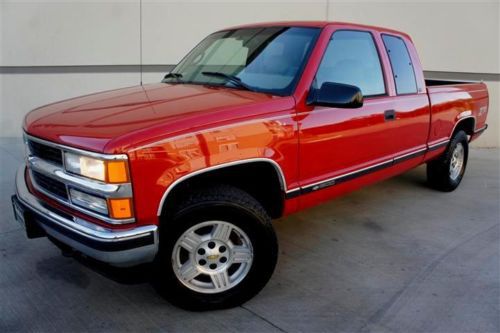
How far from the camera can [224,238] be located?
2891mm

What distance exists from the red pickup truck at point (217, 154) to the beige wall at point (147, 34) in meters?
4.04

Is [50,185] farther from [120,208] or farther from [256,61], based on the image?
[256,61]

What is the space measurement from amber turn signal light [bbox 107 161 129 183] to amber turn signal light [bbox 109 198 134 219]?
0.35 feet

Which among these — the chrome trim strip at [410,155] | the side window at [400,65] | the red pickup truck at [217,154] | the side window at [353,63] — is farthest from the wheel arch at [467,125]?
the side window at [353,63]

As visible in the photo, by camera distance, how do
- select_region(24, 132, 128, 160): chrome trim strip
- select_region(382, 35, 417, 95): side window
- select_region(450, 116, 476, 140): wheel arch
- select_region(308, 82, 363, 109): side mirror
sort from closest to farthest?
select_region(24, 132, 128, 160): chrome trim strip → select_region(308, 82, 363, 109): side mirror → select_region(382, 35, 417, 95): side window → select_region(450, 116, 476, 140): wheel arch

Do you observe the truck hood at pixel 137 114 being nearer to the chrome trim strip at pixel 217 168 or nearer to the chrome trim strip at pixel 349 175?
the chrome trim strip at pixel 217 168

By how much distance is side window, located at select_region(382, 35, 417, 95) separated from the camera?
14.1 ft

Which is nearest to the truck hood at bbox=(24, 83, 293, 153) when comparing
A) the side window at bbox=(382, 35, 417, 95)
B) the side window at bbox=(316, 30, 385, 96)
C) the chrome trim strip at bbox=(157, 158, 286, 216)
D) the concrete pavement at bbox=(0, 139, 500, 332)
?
the chrome trim strip at bbox=(157, 158, 286, 216)

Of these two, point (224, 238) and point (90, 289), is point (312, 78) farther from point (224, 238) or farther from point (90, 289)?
point (90, 289)

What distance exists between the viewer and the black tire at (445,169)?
531 centimetres

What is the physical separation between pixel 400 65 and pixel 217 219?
8.75ft

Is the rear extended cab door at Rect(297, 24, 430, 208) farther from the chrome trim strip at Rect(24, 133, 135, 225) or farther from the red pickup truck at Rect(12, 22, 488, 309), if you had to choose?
the chrome trim strip at Rect(24, 133, 135, 225)

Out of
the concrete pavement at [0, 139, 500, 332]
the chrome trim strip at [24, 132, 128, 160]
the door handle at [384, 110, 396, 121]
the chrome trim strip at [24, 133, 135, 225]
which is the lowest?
the concrete pavement at [0, 139, 500, 332]

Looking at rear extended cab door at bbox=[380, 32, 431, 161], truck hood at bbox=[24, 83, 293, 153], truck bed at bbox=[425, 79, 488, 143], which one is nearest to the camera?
truck hood at bbox=[24, 83, 293, 153]
